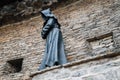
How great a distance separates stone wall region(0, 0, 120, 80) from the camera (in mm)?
5012

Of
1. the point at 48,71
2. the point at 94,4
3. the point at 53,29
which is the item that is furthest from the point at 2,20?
the point at 48,71

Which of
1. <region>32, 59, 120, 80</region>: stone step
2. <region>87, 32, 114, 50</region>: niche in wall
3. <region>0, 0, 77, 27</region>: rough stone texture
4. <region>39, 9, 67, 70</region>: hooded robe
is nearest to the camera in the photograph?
<region>32, 59, 120, 80</region>: stone step

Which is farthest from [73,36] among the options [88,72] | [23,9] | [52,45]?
[88,72]

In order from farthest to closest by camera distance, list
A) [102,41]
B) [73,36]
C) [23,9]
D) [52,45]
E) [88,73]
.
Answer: [23,9] < [73,36] < [102,41] < [52,45] < [88,73]

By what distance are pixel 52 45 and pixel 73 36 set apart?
1593 millimetres

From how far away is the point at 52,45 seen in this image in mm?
3908

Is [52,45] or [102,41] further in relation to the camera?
[102,41]

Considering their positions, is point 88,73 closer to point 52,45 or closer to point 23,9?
point 52,45

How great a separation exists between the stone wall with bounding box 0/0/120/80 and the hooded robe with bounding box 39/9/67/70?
99 centimetres

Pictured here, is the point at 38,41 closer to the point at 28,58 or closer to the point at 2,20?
the point at 28,58

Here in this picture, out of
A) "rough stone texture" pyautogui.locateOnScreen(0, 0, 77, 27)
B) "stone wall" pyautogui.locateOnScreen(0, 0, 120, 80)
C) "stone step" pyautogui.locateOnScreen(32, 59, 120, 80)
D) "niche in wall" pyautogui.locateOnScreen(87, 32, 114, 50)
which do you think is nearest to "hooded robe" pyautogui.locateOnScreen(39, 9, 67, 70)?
"stone step" pyautogui.locateOnScreen(32, 59, 120, 80)

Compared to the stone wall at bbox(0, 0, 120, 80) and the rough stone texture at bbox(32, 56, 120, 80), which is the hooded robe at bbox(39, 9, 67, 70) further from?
the stone wall at bbox(0, 0, 120, 80)

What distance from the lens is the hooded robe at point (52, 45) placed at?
362cm

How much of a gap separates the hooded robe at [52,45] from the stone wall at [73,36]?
988 mm
